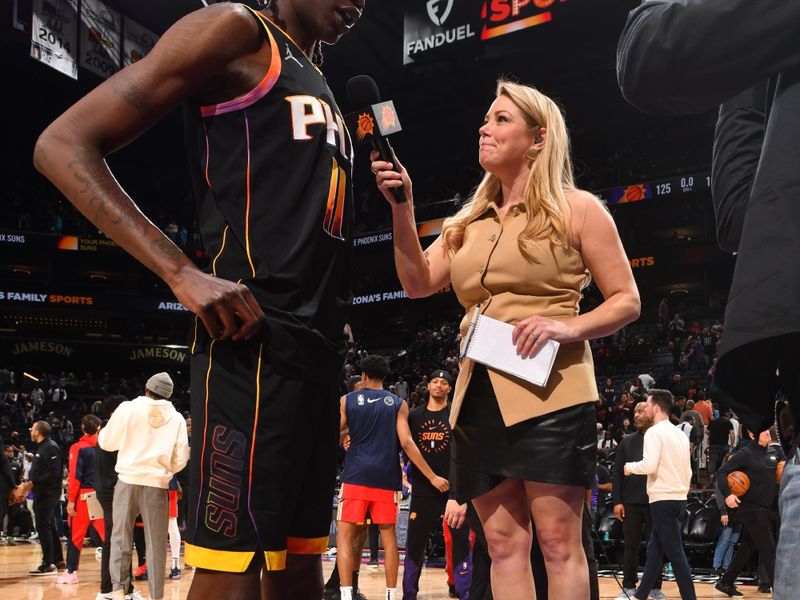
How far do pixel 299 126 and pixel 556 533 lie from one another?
1.36 m

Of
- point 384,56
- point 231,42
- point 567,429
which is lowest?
point 567,429

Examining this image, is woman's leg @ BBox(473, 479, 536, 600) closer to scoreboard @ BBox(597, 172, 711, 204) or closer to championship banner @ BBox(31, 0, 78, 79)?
championship banner @ BBox(31, 0, 78, 79)

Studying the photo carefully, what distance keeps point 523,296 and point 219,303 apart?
3.87ft

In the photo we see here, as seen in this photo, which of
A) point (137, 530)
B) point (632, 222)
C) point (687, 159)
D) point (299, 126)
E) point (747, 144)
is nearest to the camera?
point (747, 144)

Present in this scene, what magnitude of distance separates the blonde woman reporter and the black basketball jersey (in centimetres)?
Answer: 39

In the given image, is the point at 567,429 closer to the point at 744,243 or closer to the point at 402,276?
the point at 402,276

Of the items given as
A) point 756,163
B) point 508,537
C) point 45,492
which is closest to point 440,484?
point 508,537

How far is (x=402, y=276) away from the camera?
2.82m

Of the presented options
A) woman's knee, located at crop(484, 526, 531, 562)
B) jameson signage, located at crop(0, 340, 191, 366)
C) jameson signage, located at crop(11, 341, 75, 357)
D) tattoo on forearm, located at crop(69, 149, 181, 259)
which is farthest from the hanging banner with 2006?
jameson signage, located at crop(11, 341, 75, 357)

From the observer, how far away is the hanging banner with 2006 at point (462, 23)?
17156 mm

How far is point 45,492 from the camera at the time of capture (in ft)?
34.1

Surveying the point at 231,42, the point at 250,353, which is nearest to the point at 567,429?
the point at 250,353

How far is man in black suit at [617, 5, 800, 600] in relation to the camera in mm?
1145

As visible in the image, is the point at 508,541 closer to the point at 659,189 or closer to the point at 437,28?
the point at 437,28
